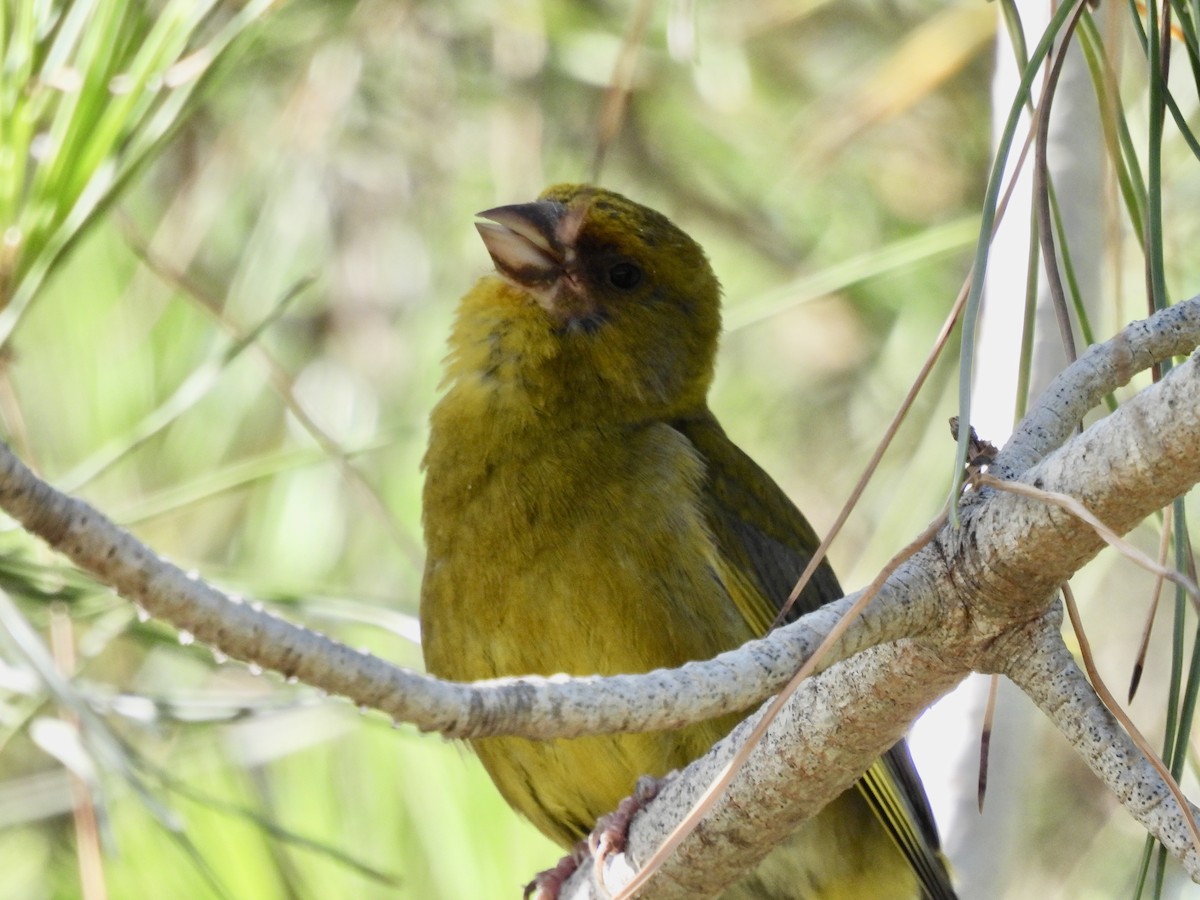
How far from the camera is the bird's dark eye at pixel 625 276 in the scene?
10.8 ft

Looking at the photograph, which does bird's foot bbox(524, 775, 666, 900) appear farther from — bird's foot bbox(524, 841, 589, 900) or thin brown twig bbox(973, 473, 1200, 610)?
thin brown twig bbox(973, 473, 1200, 610)

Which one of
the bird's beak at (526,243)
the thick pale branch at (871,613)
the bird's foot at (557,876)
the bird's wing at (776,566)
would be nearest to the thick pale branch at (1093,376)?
the thick pale branch at (871,613)

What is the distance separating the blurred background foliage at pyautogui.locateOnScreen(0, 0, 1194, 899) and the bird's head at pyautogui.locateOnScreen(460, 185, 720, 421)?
0.63 feet

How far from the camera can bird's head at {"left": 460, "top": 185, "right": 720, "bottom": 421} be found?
3109 millimetres

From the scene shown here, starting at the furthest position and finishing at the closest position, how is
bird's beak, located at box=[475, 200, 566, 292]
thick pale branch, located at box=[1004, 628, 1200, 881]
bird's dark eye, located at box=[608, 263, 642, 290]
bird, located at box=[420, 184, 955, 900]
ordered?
1. bird's dark eye, located at box=[608, 263, 642, 290]
2. bird's beak, located at box=[475, 200, 566, 292]
3. bird, located at box=[420, 184, 955, 900]
4. thick pale branch, located at box=[1004, 628, 1200, 881]

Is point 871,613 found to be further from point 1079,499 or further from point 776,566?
point 776,566

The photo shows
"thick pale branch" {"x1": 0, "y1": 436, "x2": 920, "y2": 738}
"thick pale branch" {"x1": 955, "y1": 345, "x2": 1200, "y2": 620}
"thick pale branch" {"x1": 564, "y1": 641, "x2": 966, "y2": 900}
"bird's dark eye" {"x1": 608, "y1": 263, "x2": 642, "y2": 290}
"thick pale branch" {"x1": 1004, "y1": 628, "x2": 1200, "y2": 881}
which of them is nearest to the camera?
"thick pale branch" {"x1": 0, "y1": 436, "x2": 920, "y2": 738}

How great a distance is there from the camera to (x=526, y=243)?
3129mm

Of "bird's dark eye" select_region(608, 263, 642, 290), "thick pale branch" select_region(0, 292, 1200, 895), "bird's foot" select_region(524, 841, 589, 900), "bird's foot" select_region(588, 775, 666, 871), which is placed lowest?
"thick pale branch" select_region(0, 292, 1200, 895)

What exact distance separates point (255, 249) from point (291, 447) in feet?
1.54

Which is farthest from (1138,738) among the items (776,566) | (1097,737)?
(776,566)

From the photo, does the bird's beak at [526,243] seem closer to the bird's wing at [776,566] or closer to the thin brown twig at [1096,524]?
the bird's wing at [776,566]

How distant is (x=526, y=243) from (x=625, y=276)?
26 cm

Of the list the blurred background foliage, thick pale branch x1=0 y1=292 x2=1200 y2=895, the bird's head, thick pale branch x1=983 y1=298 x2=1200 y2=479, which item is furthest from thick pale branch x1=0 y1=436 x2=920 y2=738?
the bird's head
